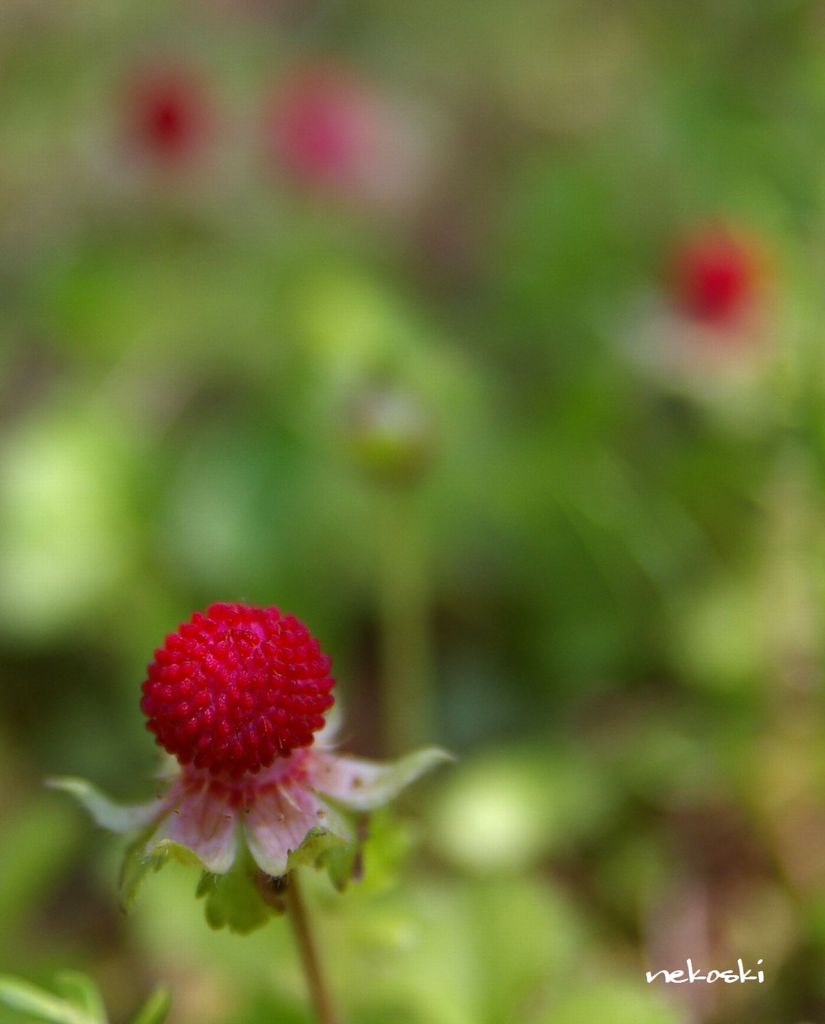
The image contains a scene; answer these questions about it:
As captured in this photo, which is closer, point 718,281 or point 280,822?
point 280,822

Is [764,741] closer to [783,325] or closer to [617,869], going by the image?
[617,869]

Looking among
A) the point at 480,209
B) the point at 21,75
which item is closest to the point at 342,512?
the point at 480,209

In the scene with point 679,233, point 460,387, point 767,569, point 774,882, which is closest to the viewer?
point 774,882

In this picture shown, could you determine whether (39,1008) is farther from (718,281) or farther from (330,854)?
(718,281)

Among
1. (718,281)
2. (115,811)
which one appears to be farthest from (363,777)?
(718,281)

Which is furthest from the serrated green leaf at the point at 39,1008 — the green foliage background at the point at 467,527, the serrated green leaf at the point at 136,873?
the green foliage background at the point at 467,527

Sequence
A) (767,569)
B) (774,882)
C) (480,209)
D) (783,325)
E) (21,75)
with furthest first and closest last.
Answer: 1. (21,75)
2. (480,209)
3. (783,325)
4. (767,569)
5. (774,882)

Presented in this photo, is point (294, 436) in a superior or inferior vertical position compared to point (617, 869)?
superior
